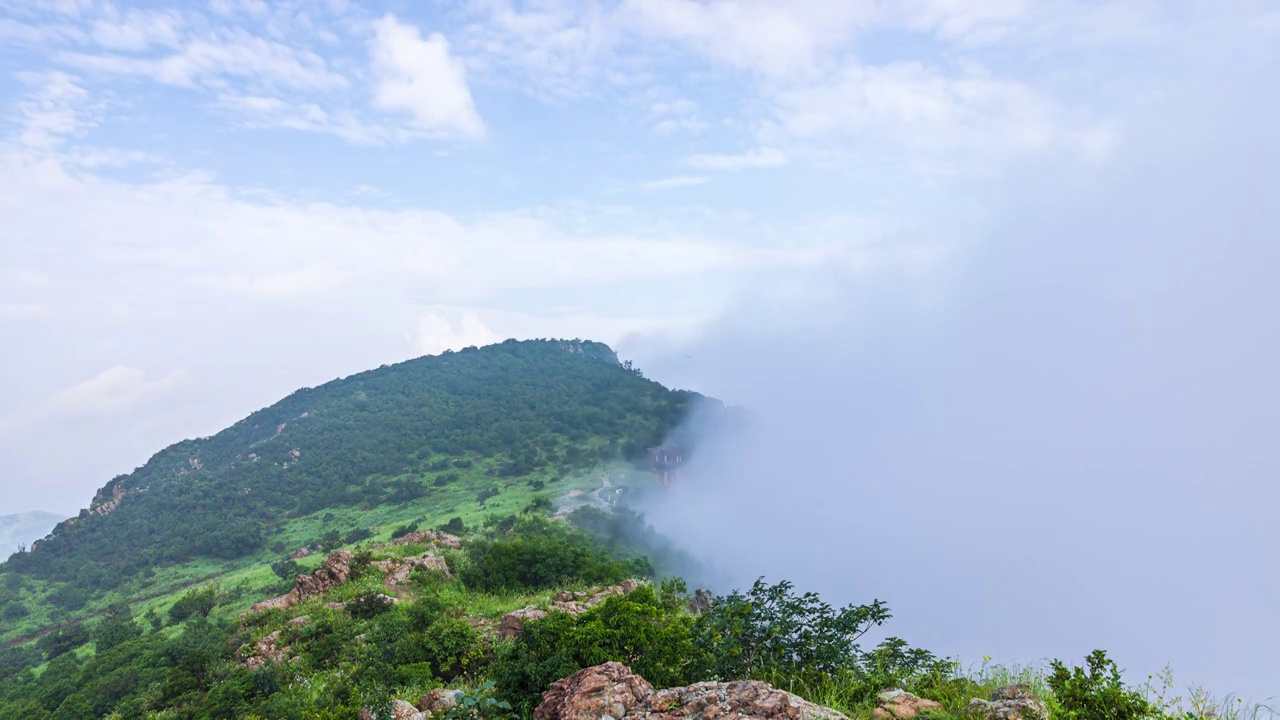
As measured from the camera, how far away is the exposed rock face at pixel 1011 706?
7.34 m

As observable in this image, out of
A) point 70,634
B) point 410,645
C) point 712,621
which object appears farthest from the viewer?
point 70,634

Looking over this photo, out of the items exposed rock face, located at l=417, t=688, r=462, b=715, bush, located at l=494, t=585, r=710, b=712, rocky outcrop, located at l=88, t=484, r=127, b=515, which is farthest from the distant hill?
bush, located at l=494, t=585, r=710, b=712

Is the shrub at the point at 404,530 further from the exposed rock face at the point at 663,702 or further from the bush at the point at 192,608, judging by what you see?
the exposed rock face at the point at 663,702

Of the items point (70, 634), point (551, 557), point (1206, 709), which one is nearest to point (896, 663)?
point (1206, 709)

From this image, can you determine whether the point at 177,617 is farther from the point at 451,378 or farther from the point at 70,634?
the point at 451,378

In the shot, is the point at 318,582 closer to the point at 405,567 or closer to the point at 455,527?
the point at 405,567

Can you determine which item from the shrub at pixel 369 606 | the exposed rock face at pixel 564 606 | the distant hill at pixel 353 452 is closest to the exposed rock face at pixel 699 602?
the exposed rock face at pixel 564 606

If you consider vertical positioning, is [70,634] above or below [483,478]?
below

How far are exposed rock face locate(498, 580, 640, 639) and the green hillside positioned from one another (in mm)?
46248

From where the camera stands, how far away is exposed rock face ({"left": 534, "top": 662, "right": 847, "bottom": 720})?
7062mm

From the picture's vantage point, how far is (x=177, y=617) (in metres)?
33.8

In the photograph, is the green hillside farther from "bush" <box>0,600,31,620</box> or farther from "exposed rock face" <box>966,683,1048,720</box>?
"exposed rock face" <box>966,683,1048,720</box>

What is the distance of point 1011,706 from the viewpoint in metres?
7.55

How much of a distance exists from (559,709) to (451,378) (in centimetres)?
14488
